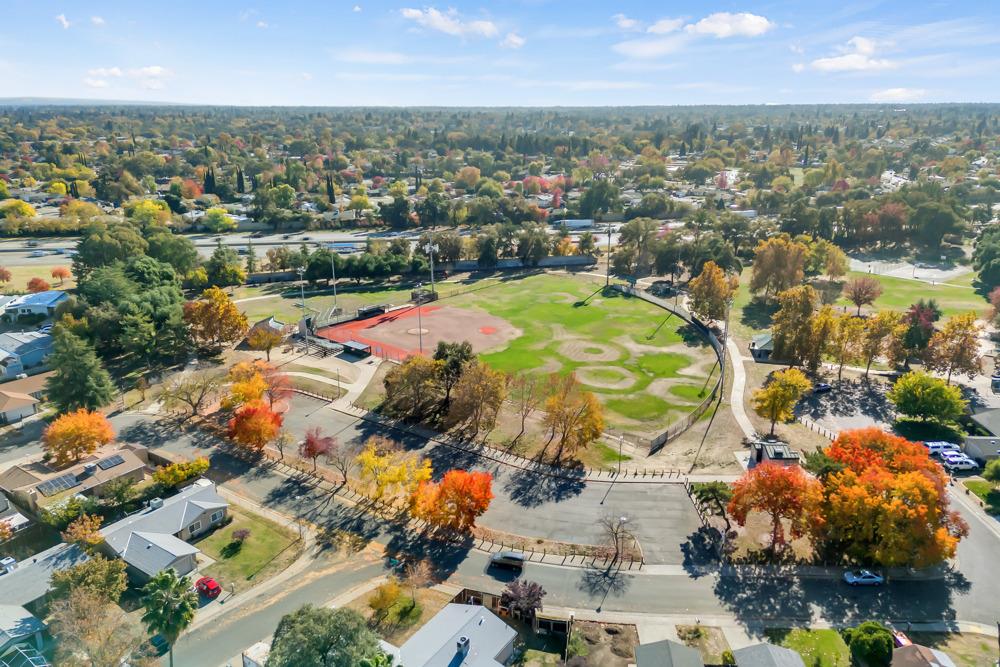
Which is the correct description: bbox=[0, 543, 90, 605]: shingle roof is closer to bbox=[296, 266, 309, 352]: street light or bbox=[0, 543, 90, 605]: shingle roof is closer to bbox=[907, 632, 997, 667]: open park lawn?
bbox=[296, 266, 309, 352]: street light

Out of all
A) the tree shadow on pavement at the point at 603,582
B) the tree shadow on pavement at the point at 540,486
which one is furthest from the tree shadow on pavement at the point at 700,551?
the tree shadow on pavement at the point at 540,486

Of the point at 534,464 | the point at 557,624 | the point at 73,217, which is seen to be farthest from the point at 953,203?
the point at 73,217

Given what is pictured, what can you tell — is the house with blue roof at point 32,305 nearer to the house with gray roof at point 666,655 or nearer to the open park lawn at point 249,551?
the open park lawn at point 249,551

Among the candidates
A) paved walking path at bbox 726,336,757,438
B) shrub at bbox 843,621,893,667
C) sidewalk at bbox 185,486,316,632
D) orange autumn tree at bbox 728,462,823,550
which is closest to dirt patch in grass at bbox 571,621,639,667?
shrub at bbox 843,621,893,667

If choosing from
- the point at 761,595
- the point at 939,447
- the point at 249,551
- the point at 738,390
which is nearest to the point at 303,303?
the point at 249,551

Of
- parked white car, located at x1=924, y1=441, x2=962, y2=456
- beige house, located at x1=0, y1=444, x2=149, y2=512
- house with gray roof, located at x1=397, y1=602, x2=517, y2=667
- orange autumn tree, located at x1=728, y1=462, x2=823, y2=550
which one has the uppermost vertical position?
orange autumn tree, located at x1=728, y1=462, x2=823, y2=550

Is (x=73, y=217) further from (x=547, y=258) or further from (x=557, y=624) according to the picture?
(x=557, y=624)
